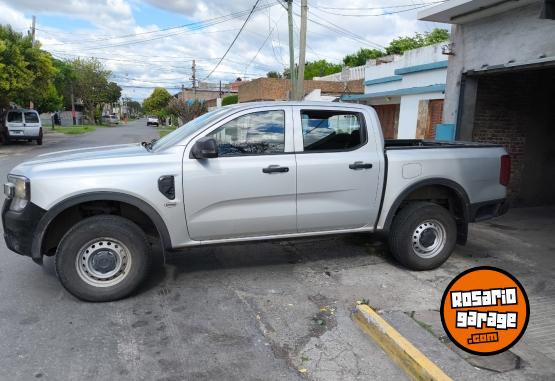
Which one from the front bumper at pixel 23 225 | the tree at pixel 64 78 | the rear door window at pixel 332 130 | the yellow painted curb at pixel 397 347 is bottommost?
the yellow painted curb at pixel 397 347

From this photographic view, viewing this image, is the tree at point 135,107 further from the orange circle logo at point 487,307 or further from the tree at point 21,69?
the orange circle logo at point 487,307

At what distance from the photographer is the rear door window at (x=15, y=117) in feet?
Result: 74.3

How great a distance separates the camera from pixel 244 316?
13.7 ft

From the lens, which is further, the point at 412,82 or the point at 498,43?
the point at 412,82

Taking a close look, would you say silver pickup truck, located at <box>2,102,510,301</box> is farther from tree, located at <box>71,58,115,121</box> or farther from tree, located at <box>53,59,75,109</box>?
tree, located at <box>71,58,115,121</box>

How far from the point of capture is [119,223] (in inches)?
169

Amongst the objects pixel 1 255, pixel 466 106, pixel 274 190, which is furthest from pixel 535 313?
pixel 1 255

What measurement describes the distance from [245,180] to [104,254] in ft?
4.70

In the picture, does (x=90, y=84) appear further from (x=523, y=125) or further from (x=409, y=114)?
(x=523, y=125)

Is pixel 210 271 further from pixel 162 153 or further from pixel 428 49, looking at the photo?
pixel 428 49

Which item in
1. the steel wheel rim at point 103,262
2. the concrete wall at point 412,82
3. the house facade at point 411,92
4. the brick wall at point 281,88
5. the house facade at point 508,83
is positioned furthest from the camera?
the brick wall at point 281,88

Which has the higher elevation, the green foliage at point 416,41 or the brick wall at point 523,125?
the green foliage at point 416,41

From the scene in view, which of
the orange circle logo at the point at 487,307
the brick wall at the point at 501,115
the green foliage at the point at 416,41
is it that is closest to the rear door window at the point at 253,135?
the orange circle logo at the point at 487,307

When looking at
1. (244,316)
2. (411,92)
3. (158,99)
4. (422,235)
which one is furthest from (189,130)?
(158,99)
